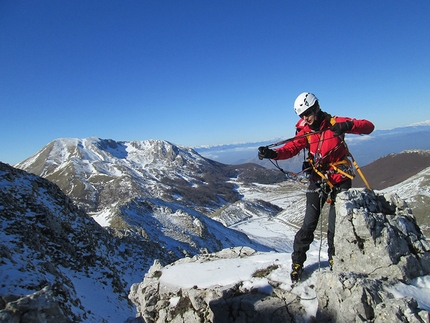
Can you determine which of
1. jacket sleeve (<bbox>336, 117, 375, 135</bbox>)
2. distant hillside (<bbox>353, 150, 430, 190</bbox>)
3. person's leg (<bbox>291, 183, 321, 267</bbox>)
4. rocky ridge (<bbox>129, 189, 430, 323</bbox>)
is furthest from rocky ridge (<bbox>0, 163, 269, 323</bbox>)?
distant hillside (<bbox>353, 150, 430, 190</bbox>)

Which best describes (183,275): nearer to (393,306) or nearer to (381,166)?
(393,306)

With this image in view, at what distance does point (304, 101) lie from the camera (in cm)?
934

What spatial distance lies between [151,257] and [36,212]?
53.8 ft

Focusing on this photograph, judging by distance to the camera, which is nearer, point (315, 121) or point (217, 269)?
point (315, 121)

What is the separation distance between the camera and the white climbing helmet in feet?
30.5

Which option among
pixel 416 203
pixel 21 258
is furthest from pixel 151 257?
pixel 416 203

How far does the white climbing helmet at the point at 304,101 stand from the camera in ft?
30.5

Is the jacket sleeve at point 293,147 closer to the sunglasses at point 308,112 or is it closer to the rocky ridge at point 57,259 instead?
the sunglasses at point 308,112

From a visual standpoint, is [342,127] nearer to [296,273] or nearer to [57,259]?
[296,273]

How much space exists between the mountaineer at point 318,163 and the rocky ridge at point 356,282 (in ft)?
2.24

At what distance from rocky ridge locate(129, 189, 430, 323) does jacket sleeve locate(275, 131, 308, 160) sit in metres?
2.43

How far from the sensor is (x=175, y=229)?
2244 inches

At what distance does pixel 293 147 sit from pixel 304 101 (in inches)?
76.4

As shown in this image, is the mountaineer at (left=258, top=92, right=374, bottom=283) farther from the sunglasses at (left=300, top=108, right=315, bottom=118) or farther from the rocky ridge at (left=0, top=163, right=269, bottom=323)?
the rocky ridge at (left=0, top=163, right=269, bottom=323)
